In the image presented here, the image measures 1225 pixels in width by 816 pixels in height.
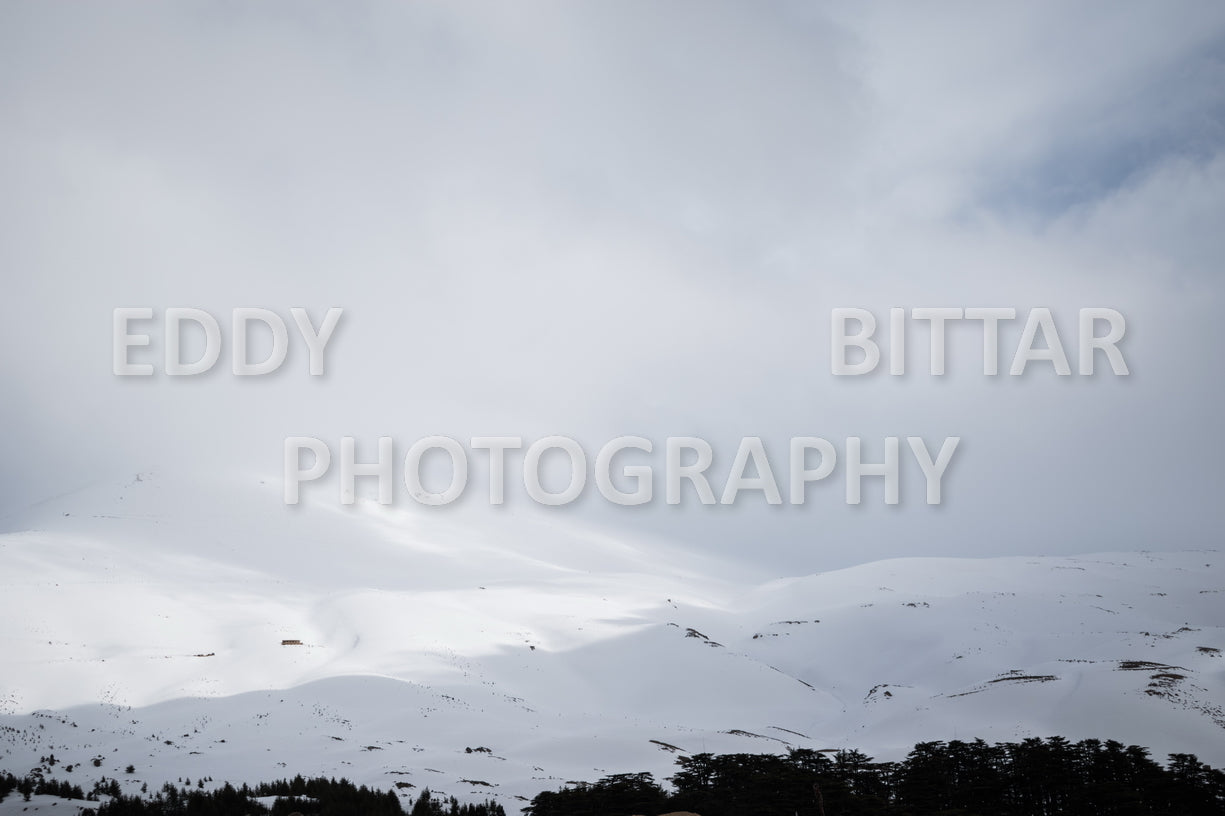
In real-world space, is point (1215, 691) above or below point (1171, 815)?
below

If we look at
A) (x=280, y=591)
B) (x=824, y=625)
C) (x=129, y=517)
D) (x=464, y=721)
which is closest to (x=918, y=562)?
(x=824, y=625)

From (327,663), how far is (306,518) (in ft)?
235

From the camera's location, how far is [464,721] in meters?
33.6

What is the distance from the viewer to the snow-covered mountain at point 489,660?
27.4m

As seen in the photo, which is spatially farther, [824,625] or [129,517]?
[129,517]

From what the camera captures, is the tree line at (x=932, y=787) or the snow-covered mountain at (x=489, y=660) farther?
the snow-covered mountain at (x=489, y=660)

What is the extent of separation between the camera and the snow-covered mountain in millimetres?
27375

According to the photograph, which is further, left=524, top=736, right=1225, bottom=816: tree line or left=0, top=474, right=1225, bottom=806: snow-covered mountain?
left=0, top=474, right=1225, bottom=806: snow-covered mountain

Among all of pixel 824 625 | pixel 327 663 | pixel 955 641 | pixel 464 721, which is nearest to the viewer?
pixel 464 721

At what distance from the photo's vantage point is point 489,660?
5044 centimetres

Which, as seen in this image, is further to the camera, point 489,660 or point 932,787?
point 489,660

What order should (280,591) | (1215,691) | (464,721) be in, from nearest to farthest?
(464,721) → (1215,691) → (280,591)

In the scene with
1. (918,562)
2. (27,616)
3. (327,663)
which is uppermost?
(27,616)

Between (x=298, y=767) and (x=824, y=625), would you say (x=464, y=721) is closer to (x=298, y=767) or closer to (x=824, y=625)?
(x=298, y=767)
